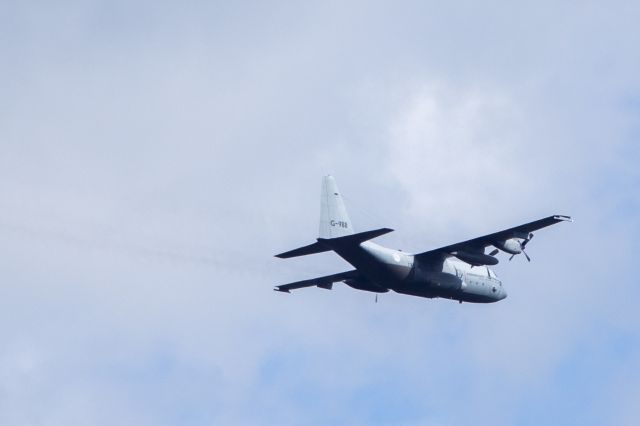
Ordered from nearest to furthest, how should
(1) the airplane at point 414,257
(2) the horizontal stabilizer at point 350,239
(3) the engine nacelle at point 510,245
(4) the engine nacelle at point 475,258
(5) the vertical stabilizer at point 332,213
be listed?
(2) the horizontal stabilizer at point 350,239
(1) the airplane at point 414,257
(5) the vertical stabilizer at point 332,213
(3) the engine nacelle at point 510,245
(4) the engine nacelle at point 475,258

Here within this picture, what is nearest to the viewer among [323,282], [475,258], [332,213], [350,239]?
[350,239]

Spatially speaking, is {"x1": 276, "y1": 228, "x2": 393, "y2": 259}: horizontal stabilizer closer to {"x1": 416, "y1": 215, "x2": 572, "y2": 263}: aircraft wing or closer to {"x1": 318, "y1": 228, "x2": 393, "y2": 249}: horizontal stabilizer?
{"x1": 318, "y1": 228, "x2": 393, "y2": 249}: horizontal stabilizer

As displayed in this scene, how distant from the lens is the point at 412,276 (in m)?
63.7

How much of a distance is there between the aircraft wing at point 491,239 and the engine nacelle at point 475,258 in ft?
0.58

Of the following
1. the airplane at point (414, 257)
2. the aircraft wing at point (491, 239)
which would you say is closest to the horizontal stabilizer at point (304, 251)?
the airplane at point (414, 257)

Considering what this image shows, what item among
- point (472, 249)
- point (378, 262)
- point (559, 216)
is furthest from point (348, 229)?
point (559, 216)

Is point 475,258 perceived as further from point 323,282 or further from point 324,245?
point 323,282

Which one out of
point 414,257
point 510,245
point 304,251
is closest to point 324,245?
point 304,251

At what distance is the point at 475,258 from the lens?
63250 millimetres

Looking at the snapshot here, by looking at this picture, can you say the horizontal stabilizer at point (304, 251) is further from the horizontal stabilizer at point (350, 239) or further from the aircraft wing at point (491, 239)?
the aircraft wing at point (491, 239)

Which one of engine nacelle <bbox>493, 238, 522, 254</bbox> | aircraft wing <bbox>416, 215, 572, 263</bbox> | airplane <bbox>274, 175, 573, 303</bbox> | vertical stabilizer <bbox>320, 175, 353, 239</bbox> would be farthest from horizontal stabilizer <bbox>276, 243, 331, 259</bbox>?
engine nacelle <bbox>493, 238, 522, 254</bbox>

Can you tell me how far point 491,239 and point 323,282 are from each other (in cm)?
1310

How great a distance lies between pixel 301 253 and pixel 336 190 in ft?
17.7

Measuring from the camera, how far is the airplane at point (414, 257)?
59.9 metres
